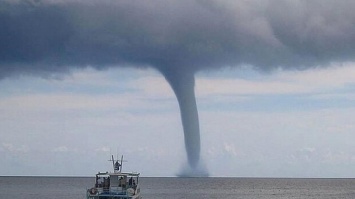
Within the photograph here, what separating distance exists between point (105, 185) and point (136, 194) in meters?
5.40

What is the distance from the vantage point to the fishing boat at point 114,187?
4414 inches

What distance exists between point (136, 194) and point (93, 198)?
7.75m

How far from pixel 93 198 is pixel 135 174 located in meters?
9.41

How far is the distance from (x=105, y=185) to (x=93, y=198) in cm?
368

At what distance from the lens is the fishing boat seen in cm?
11212

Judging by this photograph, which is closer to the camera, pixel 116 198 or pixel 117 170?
pixel 116 198

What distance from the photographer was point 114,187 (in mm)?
114750

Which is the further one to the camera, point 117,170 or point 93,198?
point 117,170

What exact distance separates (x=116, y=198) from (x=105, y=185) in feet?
15.1

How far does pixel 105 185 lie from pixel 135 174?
5.97 m

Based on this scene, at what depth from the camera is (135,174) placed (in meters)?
119

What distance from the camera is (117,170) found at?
4744 inches

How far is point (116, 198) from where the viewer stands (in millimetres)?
111875
